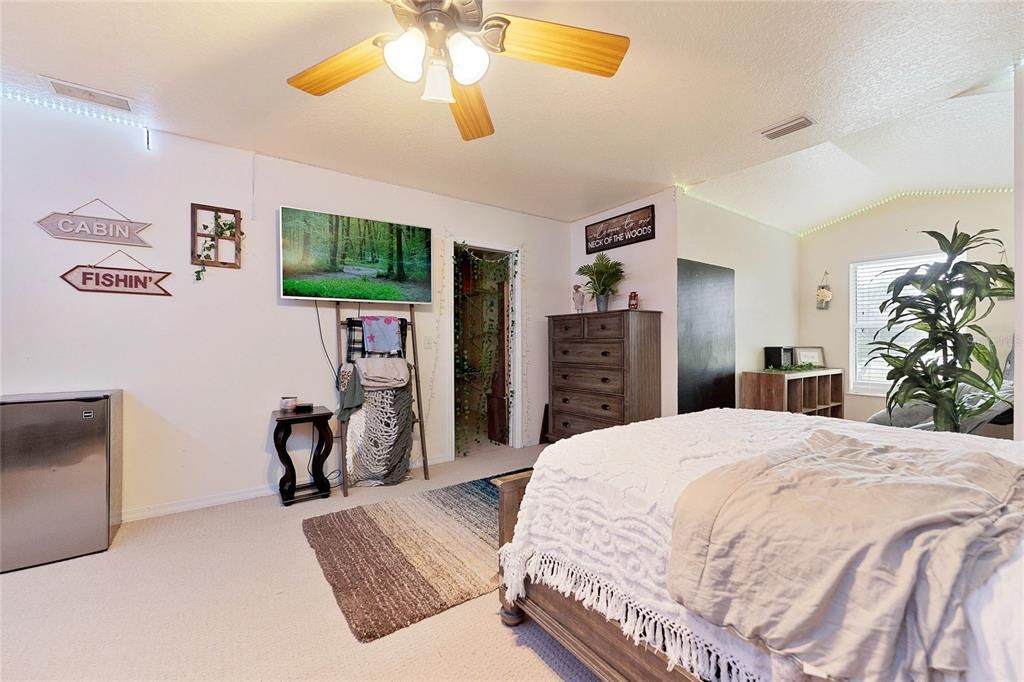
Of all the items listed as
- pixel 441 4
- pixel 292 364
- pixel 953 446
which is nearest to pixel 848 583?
pixel 953 446

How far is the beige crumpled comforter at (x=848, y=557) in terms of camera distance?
70cm

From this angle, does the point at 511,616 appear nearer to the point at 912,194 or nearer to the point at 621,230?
the point at 621,230

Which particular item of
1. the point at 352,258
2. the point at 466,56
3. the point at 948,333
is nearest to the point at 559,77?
the point at 466,56

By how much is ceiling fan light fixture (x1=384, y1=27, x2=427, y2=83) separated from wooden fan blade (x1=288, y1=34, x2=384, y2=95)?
0.09 m

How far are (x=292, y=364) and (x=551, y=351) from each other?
239 centimetres

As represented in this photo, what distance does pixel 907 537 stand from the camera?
763mm

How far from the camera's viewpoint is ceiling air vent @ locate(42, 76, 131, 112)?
2.17m

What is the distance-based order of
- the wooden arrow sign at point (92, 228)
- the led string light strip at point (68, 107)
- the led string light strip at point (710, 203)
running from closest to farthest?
1. the led string light strip at point (68, 107)
2. the wooden arrow sign at point (92, 228)
3. the led string light strip at point (710, 203)

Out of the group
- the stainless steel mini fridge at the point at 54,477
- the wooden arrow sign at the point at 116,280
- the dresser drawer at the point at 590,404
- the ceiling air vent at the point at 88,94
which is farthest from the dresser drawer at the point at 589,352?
the ceiling air vent at the point at 88,94

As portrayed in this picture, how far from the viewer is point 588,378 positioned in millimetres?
3812

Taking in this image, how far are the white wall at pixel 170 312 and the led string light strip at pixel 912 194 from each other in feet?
16.1

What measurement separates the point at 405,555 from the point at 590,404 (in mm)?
2168

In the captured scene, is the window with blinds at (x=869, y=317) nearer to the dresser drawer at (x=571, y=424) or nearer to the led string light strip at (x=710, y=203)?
the led string light strip at (x=710, y=203)

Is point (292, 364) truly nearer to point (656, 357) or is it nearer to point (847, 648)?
point (656, 357)
